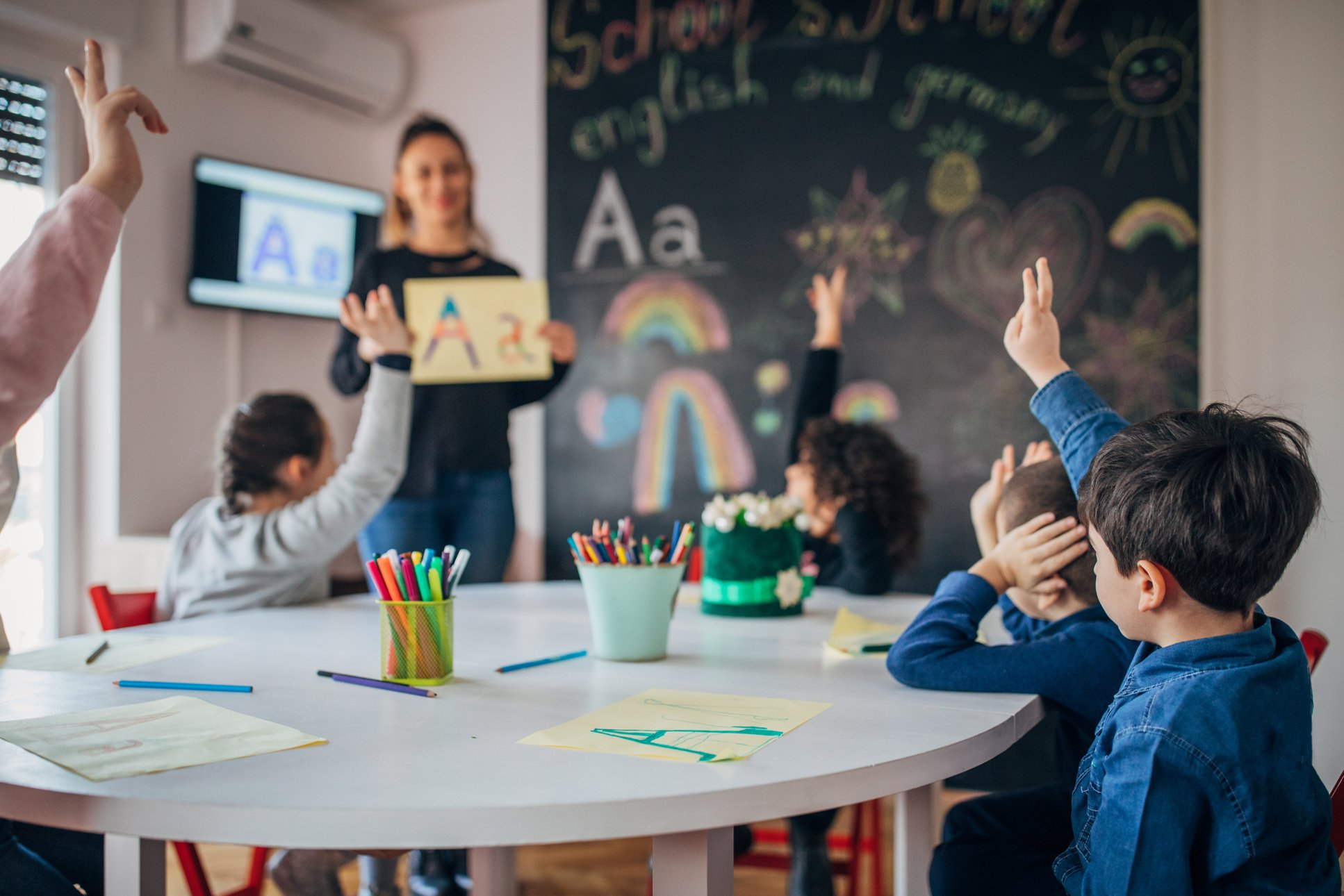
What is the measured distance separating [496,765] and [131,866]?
45 cm

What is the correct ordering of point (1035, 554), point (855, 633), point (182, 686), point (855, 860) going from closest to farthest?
point (182, 686) < point (1035, 554) < point (855, 633) < point (855, 860)

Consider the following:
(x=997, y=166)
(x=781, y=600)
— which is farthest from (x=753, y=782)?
(x=997, y=166)

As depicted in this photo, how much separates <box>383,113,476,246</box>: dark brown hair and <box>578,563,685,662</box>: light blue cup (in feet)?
4.92

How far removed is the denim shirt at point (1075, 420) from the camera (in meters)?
1.13

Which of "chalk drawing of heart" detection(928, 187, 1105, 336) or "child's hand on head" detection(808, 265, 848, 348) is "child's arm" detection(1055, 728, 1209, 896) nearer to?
"child's hand on head" detection(808, 265, 848, 348)

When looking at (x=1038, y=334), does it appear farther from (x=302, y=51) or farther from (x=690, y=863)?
(x=302, y=51)

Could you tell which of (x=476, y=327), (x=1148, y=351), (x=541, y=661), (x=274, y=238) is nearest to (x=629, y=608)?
(x=541, y=661)

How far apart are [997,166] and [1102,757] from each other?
8.60ft

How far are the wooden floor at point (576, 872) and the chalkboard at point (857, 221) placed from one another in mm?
1220

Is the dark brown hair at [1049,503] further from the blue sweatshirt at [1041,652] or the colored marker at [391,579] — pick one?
the colored marker at [391,579]

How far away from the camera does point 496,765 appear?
0.76m

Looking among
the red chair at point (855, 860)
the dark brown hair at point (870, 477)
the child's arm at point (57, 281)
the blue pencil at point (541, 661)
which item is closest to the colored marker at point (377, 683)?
the blue pencil at point (541, 661)

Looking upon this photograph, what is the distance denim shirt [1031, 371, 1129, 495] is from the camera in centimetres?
113

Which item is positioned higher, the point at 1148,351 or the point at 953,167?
the point at 953,167
